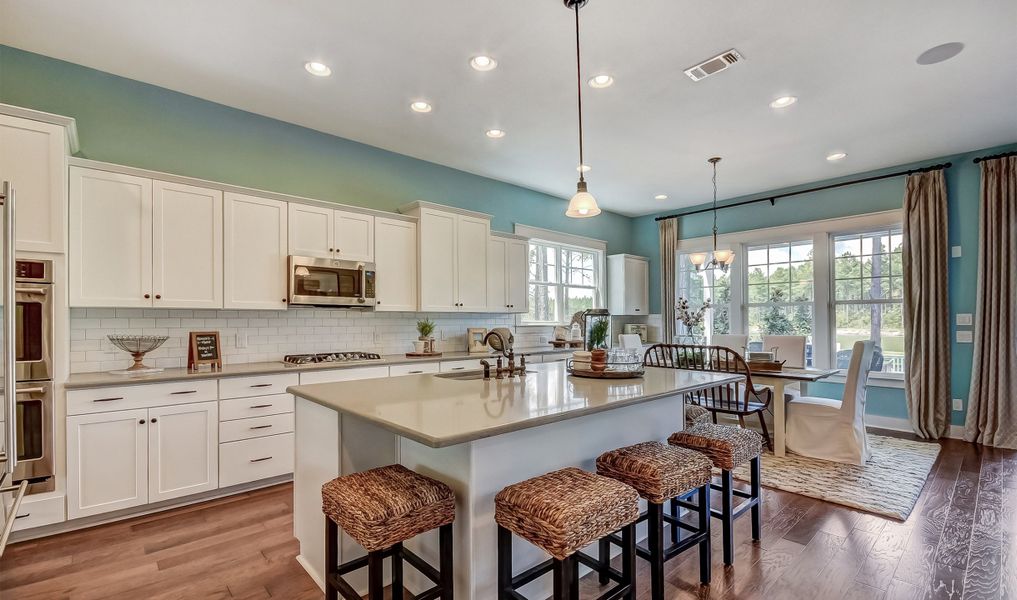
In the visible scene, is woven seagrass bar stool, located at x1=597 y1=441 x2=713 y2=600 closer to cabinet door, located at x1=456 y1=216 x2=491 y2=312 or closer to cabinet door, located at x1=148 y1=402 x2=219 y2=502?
cabinet door, located at x1=148 y1=402 x2=219 y2=502

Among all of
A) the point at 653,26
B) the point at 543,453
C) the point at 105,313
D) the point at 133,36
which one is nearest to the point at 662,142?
the point at 653,26

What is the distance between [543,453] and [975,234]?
536 cm

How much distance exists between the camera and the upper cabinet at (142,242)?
2.91 m

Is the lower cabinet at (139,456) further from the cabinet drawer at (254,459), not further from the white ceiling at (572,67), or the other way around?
the white ceiling at (572,67)

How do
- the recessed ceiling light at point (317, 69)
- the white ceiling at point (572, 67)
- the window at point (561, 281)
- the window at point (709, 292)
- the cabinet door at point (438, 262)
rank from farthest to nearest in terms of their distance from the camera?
the window at point (709, 292) < the window at point (561, 281) < the cabinet door at point (438, 262) < the recessed ceiling light at point (317, 69) < the white ceiling at point (572, 67)

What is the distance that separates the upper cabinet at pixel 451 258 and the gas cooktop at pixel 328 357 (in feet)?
2.31

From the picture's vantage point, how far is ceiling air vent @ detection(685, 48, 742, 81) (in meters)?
2.90

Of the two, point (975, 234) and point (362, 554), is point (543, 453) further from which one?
point (975, 234)

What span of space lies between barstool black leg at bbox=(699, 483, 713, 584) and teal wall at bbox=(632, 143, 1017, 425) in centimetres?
433

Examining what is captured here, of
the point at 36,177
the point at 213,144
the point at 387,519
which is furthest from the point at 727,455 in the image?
the point at 213,144

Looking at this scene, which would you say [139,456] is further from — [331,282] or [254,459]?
[331,282]

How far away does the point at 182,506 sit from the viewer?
3.05 meters

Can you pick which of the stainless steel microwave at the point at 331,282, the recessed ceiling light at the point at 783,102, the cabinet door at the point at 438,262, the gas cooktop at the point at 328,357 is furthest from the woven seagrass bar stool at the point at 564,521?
the recessed ceiling light at the point at 783,102

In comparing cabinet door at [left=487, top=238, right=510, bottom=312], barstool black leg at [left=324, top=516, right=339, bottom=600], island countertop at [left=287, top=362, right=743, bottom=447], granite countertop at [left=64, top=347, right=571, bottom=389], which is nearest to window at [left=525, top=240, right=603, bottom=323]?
cabinet door at [left=487, top=238, right=510, bottom=312]
